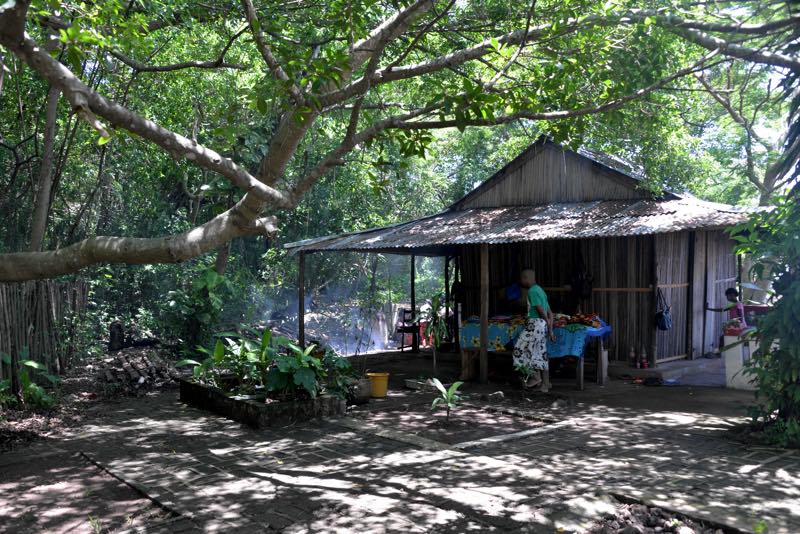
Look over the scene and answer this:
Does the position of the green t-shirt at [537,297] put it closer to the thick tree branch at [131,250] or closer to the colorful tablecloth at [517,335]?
the colorful tablecloth at [517,335]

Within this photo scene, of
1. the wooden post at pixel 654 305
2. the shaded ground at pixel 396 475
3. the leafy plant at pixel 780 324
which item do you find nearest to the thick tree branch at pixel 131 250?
the shaded ground at pixel 396 475

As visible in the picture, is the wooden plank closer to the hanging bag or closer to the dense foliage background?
the hanging bag

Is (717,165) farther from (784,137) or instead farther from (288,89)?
(288,89)

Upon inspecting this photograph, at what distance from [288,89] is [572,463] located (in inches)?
170

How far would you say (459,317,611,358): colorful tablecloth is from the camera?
10.2 meters

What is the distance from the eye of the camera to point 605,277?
1219cm

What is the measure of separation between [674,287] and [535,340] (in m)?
3.72

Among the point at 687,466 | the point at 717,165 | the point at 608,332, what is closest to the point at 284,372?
the point at 687,466

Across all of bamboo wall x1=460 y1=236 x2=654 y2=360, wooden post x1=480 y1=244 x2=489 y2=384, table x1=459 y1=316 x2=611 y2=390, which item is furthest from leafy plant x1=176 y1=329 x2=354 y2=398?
bamboo wall x1=460 y1=236 x2=654 y2=360

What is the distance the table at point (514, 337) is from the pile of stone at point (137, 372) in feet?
16.5

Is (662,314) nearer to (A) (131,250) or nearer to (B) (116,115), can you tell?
(A) (131,250)

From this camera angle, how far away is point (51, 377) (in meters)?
9.36

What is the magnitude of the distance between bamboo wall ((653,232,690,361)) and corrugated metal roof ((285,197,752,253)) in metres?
0.84

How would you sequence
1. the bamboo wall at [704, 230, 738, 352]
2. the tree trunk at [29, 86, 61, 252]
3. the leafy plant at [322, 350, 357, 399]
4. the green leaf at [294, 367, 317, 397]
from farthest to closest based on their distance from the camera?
the bamboo wall at [704, 230, 738, 352]
the tree trunk at [29, 86, 61, 252]
the leafy plant at [322, 350, 357, 399]
the green leaf at [294, 367, 317, 397]
